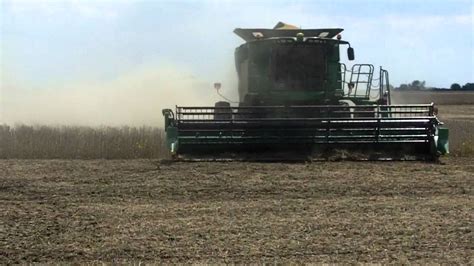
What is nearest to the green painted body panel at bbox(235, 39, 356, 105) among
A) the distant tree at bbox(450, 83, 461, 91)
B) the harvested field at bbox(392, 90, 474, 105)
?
the harvested field at bbox(392, 90, 474, 105)

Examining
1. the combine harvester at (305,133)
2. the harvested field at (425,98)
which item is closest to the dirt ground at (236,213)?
the combine harvester at (305,133)

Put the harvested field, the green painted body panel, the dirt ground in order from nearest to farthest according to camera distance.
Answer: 1. the dirt ground
2. the green painted body panel
3. the harvested field

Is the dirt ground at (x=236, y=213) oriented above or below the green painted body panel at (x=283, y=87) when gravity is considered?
below

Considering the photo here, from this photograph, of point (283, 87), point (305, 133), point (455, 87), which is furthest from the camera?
point (455, 87)

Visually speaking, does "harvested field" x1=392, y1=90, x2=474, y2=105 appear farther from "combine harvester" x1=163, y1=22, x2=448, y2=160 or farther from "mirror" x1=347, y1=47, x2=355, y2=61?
"combine harvester" x1=163, y1=22, x2=448, y2=160

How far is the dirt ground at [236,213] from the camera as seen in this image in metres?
5.26

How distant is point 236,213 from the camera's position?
21.5 ft

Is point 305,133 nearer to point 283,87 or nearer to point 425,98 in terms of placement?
point 283,87

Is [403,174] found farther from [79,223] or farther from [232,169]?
[79,223]

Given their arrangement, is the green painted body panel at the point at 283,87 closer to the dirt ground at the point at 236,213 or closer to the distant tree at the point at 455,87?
the dirt ground at the point at 236,213

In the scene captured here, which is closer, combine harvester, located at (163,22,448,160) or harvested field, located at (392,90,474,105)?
combine harvester, located at (163,22,448,160)

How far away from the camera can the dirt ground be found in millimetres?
5262

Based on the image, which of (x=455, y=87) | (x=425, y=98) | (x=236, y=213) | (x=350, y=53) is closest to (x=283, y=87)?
(x=350, y=53)

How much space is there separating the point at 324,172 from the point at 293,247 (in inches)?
152
